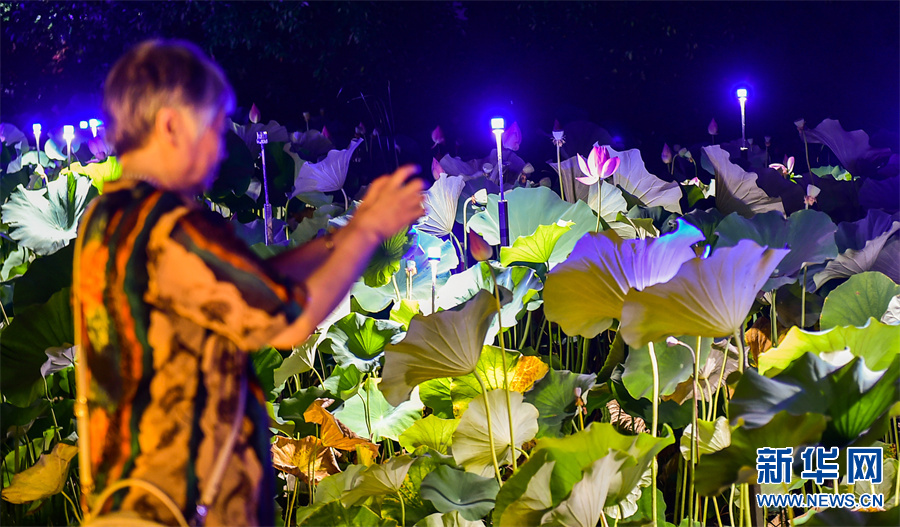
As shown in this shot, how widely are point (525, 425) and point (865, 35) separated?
531 cm

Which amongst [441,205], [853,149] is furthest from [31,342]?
[853,149]

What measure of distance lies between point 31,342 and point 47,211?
853 mm

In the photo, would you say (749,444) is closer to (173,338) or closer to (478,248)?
(478,248)

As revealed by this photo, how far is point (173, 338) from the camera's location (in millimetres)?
725

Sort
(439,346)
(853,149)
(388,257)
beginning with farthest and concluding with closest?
(853,149) < (388,257) < (439,346)

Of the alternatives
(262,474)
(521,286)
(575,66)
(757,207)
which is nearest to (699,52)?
(575,66)

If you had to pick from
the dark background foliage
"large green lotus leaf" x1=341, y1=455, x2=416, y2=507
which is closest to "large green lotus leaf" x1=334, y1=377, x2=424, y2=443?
"large green lotus leaf" x1=341, y1=455, x2=416, y2=507

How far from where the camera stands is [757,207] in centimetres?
197

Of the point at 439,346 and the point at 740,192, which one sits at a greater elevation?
the point at 740,192

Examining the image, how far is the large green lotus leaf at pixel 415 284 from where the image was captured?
1917 mm

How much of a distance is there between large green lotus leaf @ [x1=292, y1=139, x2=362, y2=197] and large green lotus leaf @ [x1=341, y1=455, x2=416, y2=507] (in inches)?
46.1

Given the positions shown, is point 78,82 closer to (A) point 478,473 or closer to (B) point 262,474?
(A) point 478,473

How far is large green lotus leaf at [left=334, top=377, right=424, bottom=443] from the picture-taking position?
1.58m

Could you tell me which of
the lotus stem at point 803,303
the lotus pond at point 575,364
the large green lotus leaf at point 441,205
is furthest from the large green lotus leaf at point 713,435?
the large green lotus leaf at point 441,205
